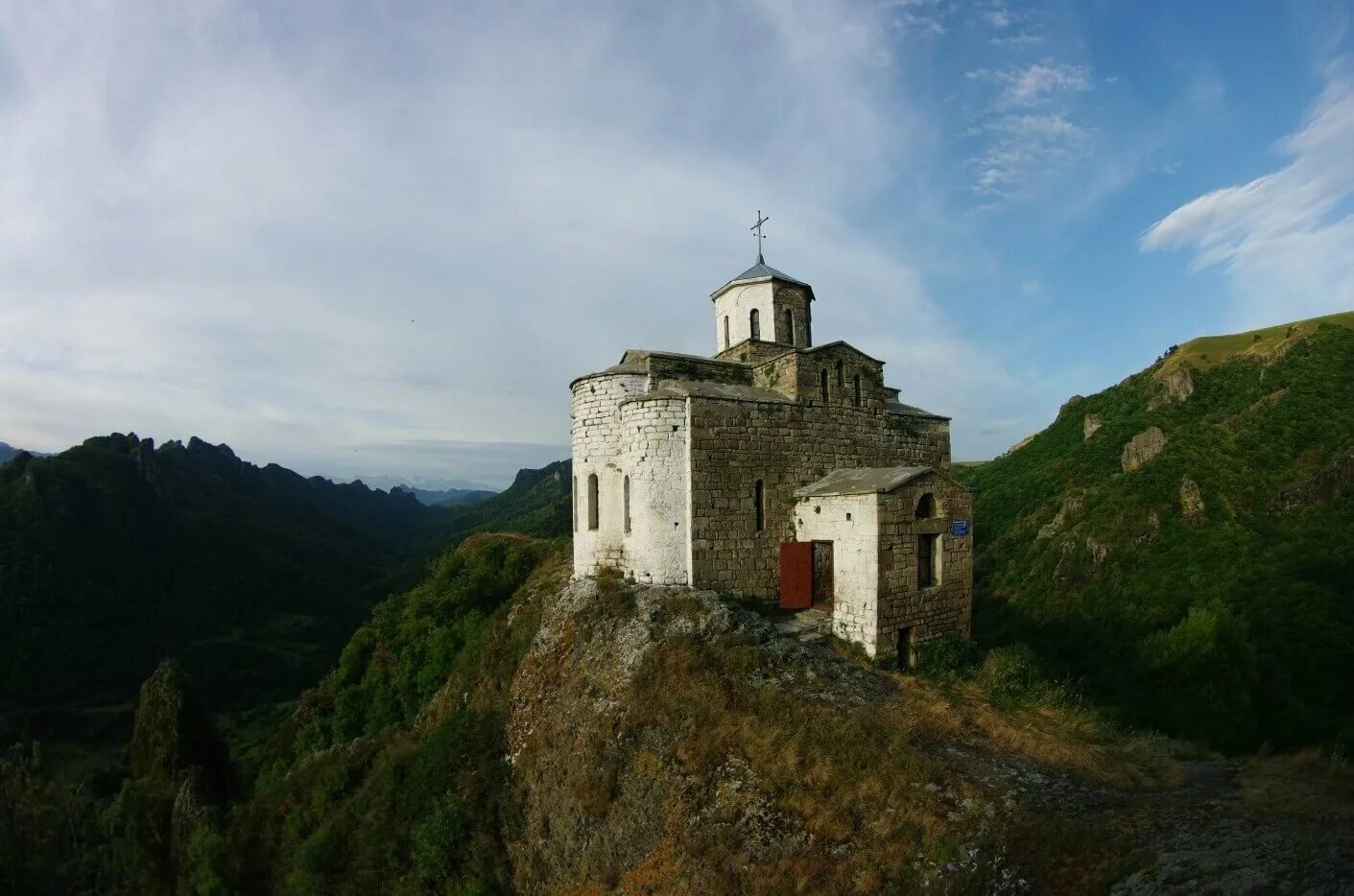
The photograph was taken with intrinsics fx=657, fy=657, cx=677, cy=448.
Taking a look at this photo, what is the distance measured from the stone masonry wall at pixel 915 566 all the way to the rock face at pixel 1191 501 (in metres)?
31.9

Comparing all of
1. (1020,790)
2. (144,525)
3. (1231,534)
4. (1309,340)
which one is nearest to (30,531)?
(144,525)

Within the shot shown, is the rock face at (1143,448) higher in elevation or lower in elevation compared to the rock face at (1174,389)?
lower

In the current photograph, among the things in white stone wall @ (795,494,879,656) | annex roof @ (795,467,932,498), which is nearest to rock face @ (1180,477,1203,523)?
annex roof @ (795,467,932,498)

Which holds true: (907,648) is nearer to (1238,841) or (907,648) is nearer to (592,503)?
(1238,841)

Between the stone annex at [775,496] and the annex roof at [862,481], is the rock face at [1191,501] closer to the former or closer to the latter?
the stone annex at [775,496]

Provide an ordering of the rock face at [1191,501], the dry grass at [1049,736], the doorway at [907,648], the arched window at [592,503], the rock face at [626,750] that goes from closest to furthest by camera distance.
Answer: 1. the rock face at [626,750]
2. the dry grass at [1049,736]
3. the doorway at [907,648]
4. the arched window at [592,503]
5. the rock face at [1191,501]

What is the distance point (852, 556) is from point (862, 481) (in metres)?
1.87

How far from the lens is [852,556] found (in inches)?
601

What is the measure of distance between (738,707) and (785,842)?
9.43 ft

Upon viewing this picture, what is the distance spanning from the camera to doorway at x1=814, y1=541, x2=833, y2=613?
16797 millimetres

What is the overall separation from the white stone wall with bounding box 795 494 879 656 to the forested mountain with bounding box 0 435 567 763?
50.4m

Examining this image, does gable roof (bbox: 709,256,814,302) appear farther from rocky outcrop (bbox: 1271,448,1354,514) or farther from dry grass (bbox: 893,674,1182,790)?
rocky outcrop (bbox: 1271,448,1354,514)

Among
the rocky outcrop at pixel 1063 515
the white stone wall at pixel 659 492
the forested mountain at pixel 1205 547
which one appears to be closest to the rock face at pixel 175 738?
the white stone wall at pixel 659 492

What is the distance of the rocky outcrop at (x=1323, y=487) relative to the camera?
34750mm
